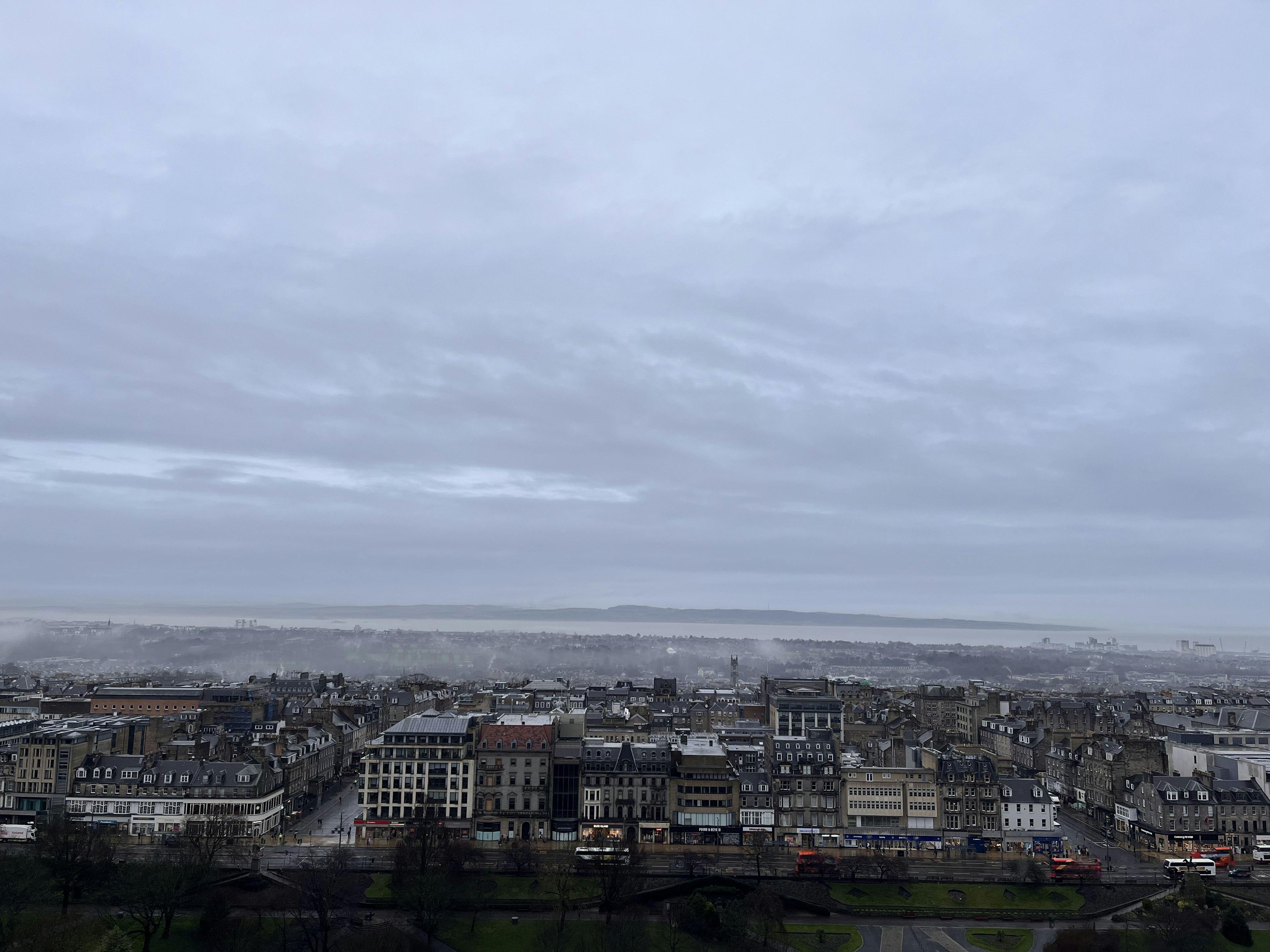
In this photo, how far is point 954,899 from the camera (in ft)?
287

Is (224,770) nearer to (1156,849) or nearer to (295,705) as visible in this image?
(295,705)

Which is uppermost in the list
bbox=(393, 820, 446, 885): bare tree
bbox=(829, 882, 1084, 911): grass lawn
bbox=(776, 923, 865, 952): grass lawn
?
bbox=(393, 820, 446, 885): bare tree

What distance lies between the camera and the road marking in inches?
3088

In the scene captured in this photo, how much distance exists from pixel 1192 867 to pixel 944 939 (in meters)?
30.8

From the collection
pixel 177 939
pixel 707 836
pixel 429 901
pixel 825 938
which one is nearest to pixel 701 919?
pixel 825 938

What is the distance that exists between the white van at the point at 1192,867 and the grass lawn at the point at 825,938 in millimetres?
33463

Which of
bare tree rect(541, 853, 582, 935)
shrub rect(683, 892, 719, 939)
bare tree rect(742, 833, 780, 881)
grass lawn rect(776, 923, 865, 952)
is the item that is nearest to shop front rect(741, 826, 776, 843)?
bare tree rect(742, 833, 780, 881)

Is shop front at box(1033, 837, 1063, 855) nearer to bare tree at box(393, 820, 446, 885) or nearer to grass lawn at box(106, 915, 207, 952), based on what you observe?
bare tree at box(393, 820, 446, 885)

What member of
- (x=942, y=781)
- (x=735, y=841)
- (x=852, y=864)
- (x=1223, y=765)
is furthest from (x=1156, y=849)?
(x=735, y=841)

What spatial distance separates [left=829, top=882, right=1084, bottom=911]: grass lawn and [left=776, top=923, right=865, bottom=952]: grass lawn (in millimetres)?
4300

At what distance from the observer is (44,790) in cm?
10581

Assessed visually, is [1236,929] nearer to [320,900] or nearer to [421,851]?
[421,851]

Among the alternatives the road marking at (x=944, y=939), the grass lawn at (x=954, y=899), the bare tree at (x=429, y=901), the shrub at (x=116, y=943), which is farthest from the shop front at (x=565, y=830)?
the shrub at (x=116, y=943)

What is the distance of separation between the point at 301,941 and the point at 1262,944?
74.6 m
